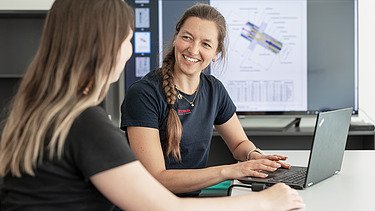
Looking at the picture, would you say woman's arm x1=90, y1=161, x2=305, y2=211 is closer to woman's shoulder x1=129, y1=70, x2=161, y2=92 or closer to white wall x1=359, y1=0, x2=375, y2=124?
woman's shoulder x1=129, y1=70, x2=161, y2=92

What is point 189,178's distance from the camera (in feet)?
6.49

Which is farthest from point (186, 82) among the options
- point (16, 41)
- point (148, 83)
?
point (16, 41)

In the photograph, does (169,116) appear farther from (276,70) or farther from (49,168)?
(276,70)

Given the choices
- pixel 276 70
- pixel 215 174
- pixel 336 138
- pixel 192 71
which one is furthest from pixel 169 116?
pixel 276 70

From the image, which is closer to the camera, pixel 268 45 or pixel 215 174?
pixel 215 174

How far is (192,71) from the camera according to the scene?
7.33 ft

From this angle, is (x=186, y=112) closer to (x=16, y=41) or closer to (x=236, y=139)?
(x=236, y=139)

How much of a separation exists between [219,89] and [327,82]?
5.10 ft

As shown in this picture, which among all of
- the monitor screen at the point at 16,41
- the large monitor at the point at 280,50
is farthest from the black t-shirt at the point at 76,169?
the monitor screen at the point at 16,41

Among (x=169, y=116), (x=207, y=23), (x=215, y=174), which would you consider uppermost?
(x=207, y=23)

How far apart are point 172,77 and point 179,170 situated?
39 centimetres

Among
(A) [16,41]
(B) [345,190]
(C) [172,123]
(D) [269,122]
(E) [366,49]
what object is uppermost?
(A) [16,41]

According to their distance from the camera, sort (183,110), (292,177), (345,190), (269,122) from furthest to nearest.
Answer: (269,122)
(183,110)
(292,177)
(345,190)

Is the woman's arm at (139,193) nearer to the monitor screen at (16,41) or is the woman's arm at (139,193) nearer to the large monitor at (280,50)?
the large monitor at (280,50)
